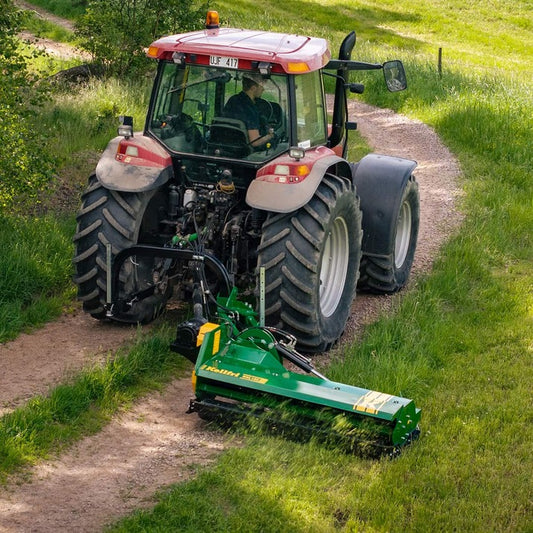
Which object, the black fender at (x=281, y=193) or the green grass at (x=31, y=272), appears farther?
the green grass at (x=31, y=272)

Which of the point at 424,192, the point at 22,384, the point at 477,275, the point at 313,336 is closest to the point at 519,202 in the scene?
the point at 424,192

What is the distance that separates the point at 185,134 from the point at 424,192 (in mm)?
5874

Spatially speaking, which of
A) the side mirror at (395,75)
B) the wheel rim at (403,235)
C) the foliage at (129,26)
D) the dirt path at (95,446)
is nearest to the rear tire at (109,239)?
the dirt path at (95,446)

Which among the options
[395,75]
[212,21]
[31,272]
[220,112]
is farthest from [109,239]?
[395,75]

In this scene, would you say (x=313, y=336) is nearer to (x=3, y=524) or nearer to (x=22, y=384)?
(x=22, y=384)

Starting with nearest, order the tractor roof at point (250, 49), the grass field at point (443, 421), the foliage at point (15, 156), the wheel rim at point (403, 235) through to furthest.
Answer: the grass field at point (443, 421) → the tractor roof at point (250, 49) → the foliage at point (15, 156) → the wheel rim at point (403, 235)

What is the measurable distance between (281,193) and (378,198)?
71.0 inches

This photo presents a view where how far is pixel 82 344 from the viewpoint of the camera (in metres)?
7.48

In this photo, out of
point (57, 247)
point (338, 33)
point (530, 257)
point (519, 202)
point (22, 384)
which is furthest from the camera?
point (338, 33)

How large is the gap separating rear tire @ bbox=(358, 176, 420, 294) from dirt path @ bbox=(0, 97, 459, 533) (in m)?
0.18

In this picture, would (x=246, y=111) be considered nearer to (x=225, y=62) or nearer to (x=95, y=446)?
(x=225, y=62)

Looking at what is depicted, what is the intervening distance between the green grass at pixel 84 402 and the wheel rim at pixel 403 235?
2848mm

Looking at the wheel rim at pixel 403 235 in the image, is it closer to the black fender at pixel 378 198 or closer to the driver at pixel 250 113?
the black fender at pixel 378 198

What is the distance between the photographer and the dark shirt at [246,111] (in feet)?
24.1
